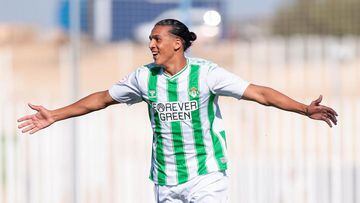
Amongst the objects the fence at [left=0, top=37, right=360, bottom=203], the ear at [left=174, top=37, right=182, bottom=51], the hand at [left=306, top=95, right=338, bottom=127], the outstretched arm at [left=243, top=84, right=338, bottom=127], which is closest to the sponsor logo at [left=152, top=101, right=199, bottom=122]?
the ear at [left=174, top=37, right=182, bottom=51]

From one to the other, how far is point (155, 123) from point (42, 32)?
71.3ft

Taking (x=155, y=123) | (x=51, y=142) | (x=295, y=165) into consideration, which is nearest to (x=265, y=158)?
(x=295, y=165)

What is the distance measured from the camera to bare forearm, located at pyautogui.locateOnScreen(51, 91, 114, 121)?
798cm

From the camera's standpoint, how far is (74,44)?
38.2ft

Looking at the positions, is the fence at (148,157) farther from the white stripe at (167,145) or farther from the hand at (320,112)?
the hand at (320,112)

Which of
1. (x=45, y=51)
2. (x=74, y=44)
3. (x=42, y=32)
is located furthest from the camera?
(x=45, y=51)

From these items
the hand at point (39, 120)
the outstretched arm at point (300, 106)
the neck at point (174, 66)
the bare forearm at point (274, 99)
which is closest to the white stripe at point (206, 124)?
the neck at point (174, 66)

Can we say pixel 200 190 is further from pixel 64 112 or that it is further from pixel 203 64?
pixel 64 112

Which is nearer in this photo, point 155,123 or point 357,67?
point 155,123

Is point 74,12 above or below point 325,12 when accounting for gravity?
below

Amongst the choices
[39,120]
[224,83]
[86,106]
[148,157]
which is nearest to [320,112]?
[224,83]

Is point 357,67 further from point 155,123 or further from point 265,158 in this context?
point 155,123

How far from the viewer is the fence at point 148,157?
430 inches

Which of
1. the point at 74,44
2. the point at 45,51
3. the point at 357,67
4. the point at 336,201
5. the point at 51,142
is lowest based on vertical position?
the point at 336,201
